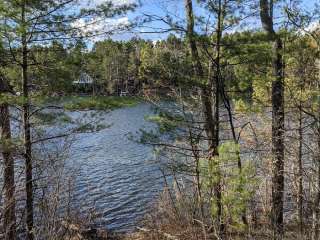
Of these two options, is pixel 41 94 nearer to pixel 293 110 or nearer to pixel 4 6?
pixel 4 6

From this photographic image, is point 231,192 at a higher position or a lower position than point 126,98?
lower

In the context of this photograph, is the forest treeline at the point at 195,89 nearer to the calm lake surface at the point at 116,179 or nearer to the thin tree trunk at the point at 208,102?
the thin tree trunk at the point at 208,102

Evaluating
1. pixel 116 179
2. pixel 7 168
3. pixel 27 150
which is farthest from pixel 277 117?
pixel 116 179

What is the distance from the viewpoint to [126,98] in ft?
33.3

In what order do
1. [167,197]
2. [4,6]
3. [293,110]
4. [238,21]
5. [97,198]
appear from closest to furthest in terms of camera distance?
[4,6], [238,21], [293,110], [167,197], [97,198]

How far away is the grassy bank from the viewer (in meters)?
9.15

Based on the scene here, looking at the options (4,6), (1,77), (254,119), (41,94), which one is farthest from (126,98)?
(254,119)

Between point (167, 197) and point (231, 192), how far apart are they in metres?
5.16

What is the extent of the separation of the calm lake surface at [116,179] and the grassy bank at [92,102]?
0.42 m

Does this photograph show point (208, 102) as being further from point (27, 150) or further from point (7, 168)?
point (7, 168)

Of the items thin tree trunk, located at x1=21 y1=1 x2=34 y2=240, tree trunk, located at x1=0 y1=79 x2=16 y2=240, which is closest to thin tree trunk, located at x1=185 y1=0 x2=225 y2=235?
thin tree trunk, located at x1=21 y1=1 x2=34 y2=240

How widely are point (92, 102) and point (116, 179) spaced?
11190mm

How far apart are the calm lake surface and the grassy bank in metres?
0.42

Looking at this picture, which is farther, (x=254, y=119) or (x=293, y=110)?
(x=254, y=119)
